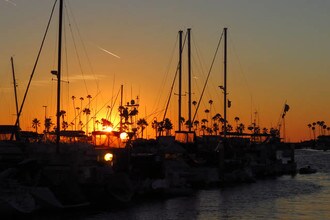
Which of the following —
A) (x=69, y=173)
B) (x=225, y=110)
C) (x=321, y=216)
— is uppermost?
(x=225, y=110)

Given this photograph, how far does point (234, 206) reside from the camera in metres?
64.6

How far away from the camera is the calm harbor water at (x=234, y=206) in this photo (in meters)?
55.6

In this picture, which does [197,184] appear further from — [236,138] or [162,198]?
[236,138]

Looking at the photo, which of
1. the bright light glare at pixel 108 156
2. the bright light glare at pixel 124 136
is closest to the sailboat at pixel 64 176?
the bright light glare at pixel 108 156

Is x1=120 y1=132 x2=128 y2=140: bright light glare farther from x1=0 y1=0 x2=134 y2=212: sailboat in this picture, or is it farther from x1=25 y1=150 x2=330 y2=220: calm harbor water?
x1=25 y1=150 x2=330 y2=220: calm harbor water

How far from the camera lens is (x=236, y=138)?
11731 cm

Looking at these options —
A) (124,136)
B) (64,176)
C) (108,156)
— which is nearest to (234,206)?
(108,156)

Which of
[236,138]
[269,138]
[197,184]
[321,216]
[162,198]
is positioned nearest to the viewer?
[321,216]

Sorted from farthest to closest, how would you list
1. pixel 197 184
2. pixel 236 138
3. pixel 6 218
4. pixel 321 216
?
pixel 236 138
pixel 197 184
pixel 321 216
pixel 6 218

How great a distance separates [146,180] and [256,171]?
144ft

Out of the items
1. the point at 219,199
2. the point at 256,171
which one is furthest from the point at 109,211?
the point at 256,171

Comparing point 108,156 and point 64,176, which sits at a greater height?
point 108,156

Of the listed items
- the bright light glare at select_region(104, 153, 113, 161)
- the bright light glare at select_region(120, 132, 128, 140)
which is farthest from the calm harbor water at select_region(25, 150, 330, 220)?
the bright light glare at select_region(120, 132, 128, 140)

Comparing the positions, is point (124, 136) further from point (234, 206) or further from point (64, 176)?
point (234, 206)
